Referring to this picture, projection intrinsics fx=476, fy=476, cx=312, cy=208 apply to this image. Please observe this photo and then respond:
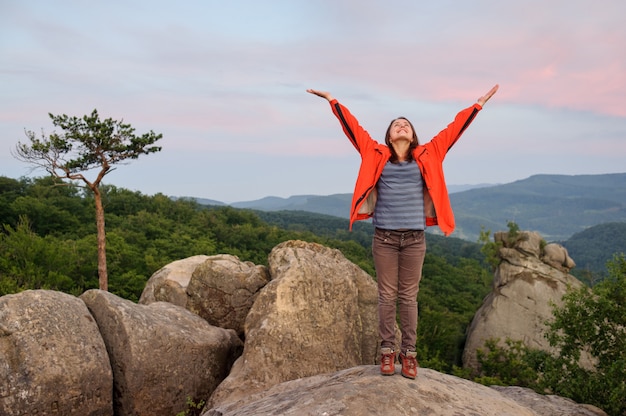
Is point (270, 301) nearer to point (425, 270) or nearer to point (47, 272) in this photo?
point (47, 272)

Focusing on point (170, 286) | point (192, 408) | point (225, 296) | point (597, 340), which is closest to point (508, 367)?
point (597, 340)

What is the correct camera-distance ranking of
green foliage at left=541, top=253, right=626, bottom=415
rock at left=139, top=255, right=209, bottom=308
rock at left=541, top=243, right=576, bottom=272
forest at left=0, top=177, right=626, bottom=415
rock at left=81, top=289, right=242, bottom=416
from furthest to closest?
rock at left=541, top=243, right=576, bottom=272
forest at left=0, top=177, right=626, bottom=415
green foliage at left=541, top=253, right=626, bottom=415
rock at left=139, top=255, right=209, bottom=308
rock at left=81, top=289, right=242, bottom=416

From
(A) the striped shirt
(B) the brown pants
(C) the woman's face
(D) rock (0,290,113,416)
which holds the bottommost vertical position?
(D) rock (0,290,113,416)

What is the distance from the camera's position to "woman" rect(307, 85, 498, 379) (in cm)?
634

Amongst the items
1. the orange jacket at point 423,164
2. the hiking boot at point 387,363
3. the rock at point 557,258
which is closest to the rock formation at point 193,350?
the hiking boot at point 387,363

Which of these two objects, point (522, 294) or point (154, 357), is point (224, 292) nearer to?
point (154, 357)

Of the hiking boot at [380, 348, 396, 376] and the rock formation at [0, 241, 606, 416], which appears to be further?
the rock formation at [0, 241, 606, 416]

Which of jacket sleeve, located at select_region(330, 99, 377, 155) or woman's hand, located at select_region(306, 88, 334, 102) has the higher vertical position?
woman's hand, located at select_region(306, 88, 334, 102)

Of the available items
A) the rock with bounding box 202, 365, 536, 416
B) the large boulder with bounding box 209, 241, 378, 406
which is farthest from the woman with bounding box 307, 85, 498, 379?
the large boulder with bounding box 209, 241, 378, 406

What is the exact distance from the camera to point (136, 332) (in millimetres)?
10352

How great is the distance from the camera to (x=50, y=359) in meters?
9.29

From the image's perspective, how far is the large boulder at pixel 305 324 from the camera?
10.3 meters

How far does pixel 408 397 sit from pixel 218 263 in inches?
337

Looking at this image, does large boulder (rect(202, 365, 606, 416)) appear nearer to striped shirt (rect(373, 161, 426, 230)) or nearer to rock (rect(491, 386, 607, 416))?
striped shirt (rect(373, 161, 426, 230))
